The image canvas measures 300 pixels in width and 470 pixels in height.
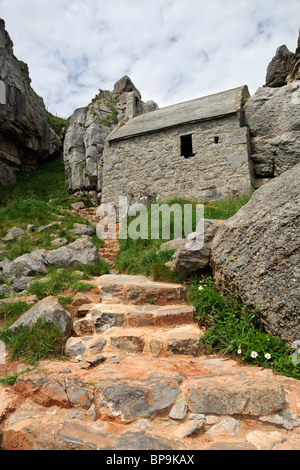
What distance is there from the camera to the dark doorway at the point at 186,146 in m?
14.5

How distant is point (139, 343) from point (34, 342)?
145cm

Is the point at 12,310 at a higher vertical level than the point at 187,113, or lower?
lower

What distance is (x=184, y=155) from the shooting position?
48.6 feet

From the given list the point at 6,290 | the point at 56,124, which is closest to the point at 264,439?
the point at 6,290

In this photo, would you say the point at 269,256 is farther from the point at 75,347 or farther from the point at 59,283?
the point at 59,283

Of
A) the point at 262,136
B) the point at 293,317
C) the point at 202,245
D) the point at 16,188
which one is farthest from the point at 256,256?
the point at 16,188

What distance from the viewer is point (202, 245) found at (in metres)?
5.58

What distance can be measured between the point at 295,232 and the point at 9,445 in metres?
3.91

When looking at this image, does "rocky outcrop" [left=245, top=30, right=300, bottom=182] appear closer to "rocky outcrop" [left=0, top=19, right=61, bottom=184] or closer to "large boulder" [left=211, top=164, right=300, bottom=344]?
"large boulder" [left=211, top=164, right=300, bottom=344]

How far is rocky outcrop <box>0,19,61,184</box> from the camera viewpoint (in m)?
15.4

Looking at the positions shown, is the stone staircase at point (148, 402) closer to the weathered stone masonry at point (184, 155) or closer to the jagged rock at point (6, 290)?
the jagged rock at point (6, 290)

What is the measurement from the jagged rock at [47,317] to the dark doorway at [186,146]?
38.0ft

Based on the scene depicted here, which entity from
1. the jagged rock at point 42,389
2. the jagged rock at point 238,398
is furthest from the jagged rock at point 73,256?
the jagged rock at point 238,398

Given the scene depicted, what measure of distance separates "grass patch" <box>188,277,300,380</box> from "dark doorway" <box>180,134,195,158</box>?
422 inches
